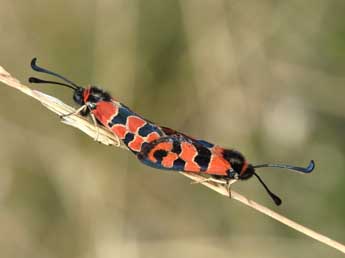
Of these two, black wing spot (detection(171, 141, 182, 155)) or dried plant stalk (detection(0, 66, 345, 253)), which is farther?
black wing spot (detection(171, 141, 182, 155))

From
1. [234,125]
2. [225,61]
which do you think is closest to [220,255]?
[234,125]

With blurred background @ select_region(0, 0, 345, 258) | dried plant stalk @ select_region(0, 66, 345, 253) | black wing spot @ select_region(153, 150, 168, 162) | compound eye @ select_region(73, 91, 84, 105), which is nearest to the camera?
dried plant stalk @ select_region(0, 66, 345, 253)

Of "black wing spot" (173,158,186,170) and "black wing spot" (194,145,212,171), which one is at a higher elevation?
"black wing spot" (194,145,212,171)

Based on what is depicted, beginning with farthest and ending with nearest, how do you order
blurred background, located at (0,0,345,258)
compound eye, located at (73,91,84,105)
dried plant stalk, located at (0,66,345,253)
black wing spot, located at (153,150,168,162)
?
blurred background, located at (0,0,345,258), compound eye, located at (73,91,84,105), black wing spot, located at (153,150,168,162), dried plant stalk, located at (0,66,345,253)

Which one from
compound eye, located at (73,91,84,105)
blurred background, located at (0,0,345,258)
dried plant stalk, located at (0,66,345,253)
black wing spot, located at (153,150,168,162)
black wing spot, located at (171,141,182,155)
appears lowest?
dried plant stalk, located at (0,66,345,253)

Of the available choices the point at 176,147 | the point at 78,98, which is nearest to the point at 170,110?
the point at 78,98

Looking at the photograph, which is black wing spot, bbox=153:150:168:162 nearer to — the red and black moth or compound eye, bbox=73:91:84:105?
the red and black moth

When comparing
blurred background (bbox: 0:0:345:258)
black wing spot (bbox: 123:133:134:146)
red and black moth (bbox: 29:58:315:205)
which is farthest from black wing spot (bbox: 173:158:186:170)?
blurred background (bbox: 0:0:345:258)

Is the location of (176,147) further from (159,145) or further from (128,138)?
(128,138)
